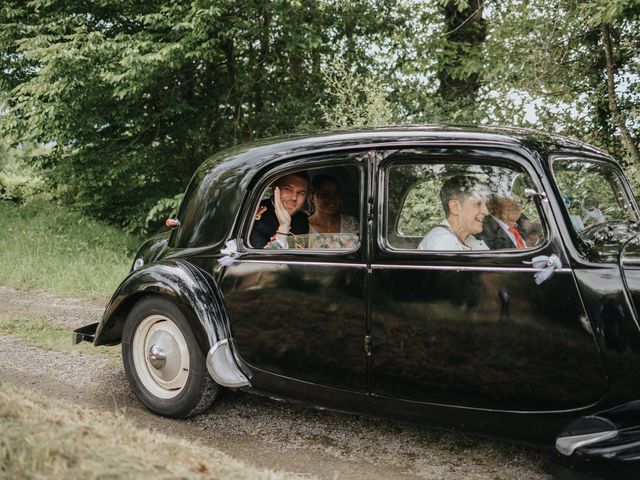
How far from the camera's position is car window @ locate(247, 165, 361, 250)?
12.7 ft

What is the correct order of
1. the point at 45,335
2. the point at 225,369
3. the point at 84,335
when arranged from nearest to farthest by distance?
the point at 225,369, the point at 84,335, the point at 45,335

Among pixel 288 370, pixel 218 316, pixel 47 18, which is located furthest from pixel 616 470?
pixel 47 18

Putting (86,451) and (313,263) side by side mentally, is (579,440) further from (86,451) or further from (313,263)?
(86,451)

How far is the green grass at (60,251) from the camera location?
8359mm

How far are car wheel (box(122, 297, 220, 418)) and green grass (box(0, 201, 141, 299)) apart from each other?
373cm

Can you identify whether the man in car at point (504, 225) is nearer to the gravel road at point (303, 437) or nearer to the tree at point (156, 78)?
the gravel road at point (303, 437)

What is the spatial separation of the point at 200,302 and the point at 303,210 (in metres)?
0.87

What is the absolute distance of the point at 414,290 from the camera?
10.8 ft

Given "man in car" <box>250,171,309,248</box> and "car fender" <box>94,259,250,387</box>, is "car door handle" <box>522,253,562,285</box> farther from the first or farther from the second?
"car fender" <box>94,259,250,387</box>

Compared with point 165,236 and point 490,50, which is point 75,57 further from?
point 490,50

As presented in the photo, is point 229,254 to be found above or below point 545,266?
above

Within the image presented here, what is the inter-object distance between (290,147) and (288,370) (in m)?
1.35

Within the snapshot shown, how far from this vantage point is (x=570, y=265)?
9.83ft

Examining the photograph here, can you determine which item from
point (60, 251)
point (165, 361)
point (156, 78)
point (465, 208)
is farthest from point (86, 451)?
A: point (60, 251)
